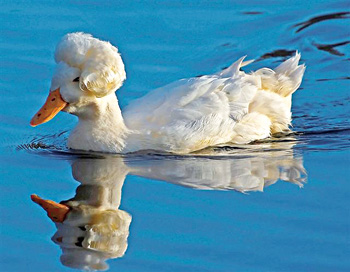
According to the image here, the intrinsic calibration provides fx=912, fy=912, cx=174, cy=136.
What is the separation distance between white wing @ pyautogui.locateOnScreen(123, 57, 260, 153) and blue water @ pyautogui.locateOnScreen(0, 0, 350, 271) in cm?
19

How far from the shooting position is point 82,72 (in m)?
9.53

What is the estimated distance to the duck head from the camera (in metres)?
9.49

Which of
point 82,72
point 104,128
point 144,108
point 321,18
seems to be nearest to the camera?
point 82,72

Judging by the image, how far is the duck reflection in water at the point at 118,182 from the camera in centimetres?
763

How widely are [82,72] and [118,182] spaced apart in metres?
1.27

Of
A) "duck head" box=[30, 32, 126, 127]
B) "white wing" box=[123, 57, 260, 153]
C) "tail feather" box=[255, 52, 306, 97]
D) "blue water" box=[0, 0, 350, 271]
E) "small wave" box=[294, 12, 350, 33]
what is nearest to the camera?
"blue water" box=[0, 0, 350, 271]

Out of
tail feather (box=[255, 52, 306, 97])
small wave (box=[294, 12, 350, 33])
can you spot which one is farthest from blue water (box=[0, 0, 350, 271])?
tail feather (box=[255, 52, 306, 97])

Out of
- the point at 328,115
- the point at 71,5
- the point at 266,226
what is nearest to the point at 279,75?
the point at 328,115

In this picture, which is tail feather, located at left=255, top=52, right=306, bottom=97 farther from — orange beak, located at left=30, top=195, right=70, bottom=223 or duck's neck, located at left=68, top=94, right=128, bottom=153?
orange beak, located at left=30, top=195, right=70, bottom=223

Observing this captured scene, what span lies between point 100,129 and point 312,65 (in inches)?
172

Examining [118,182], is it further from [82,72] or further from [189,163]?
[82,72]

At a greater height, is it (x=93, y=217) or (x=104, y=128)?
(x=104, y=128)

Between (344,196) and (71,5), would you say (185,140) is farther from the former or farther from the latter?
(71,5)

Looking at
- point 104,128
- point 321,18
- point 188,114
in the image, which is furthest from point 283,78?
point 321,18
